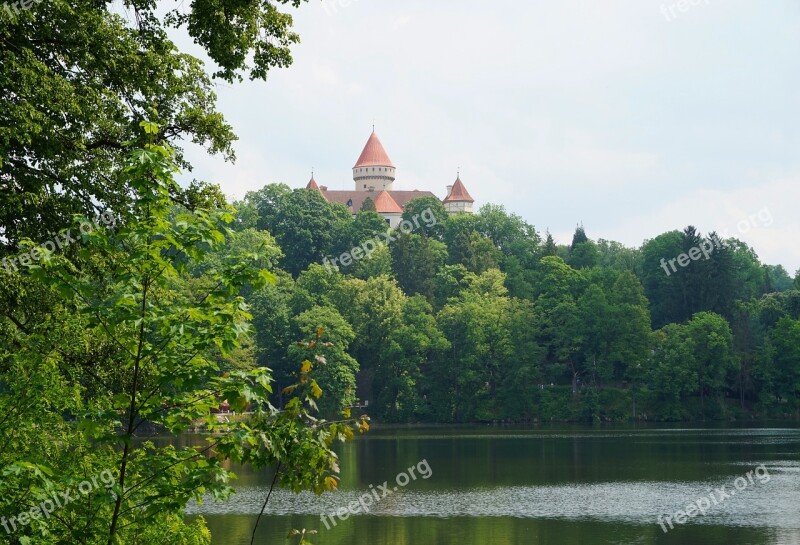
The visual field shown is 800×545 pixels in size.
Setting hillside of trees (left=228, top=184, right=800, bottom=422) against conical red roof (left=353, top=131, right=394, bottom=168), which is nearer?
hillside of trees (left=228, top=184, right=800, bottom=422)

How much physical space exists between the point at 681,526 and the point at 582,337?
4907cm

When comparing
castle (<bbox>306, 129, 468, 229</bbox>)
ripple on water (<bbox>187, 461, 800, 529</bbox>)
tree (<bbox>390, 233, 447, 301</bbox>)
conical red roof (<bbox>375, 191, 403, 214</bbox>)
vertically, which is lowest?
ripple on water (<bbox>187, 461, 800, 529</bbox>)

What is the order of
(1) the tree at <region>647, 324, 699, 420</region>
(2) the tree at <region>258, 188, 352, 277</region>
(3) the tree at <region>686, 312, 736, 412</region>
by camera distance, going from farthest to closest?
(2) the tree at <region>258, 188, 352, 277</region>
(3) the tree at <region>686, 312, 736, 412</region>
(1) the tree at <region>647, 324, 699, 420</region>

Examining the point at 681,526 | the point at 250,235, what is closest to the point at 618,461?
the point at 681,526

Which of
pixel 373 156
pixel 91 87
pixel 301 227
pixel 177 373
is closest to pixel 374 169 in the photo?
pixel 373 156

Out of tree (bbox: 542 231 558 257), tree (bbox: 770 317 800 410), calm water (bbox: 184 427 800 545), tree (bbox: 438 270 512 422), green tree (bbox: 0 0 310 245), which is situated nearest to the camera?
green tree (bbox: 0 0 310 245)

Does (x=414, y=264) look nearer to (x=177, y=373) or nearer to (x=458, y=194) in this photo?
(x=458, y=194)

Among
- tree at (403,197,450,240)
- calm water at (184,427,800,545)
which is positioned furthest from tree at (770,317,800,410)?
tree at (403,197,450,240)

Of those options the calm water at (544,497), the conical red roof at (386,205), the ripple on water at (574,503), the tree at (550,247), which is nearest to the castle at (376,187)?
the conical red roof at (386,205)

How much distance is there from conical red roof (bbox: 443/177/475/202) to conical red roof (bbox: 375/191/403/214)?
9.37m

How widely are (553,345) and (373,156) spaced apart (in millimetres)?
62327

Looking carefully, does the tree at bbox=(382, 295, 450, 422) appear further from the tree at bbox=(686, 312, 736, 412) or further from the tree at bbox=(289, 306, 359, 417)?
the tree at bbox=(686, 312, 736, 412)

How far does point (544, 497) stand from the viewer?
108 ft

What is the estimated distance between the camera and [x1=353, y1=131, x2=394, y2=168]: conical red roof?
5335 inches
